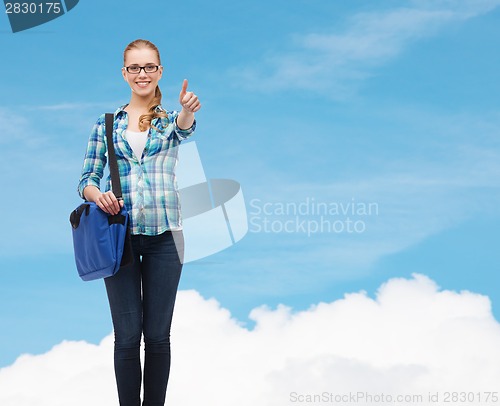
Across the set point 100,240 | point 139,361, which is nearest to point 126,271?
point 100,240

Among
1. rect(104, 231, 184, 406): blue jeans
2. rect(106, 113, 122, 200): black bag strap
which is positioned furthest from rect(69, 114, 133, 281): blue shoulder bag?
rect(104, 231, 184, 406): blue jeans

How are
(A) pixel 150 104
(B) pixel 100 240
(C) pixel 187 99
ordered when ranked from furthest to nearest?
(A) pixel 150 104, (C) pixel 187 99, (B) pixel 100 240

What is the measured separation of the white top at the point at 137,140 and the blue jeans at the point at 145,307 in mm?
627

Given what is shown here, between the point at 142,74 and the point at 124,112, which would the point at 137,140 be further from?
the point at 142,74

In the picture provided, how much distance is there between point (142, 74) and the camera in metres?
5.06

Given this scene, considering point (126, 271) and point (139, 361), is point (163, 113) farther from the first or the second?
point (139, 361)

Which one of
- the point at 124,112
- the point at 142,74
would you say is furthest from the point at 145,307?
the point at 142,74

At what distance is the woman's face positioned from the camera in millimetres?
5059

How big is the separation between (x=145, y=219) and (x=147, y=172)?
1.14 ft

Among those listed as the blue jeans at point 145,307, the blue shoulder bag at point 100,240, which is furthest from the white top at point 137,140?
the blue jeans at point 145,307

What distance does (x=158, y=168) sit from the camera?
4945 millimetres

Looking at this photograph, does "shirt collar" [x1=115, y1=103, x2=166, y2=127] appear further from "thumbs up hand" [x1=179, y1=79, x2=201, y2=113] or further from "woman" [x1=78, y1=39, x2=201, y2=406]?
"thumbs up hand" [x1=179, y1=79, x2=201, y2=113]

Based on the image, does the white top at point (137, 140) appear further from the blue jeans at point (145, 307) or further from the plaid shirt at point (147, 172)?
the blue jeans at point (145, 307)

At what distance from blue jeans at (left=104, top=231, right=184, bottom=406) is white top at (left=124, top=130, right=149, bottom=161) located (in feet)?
2.06
